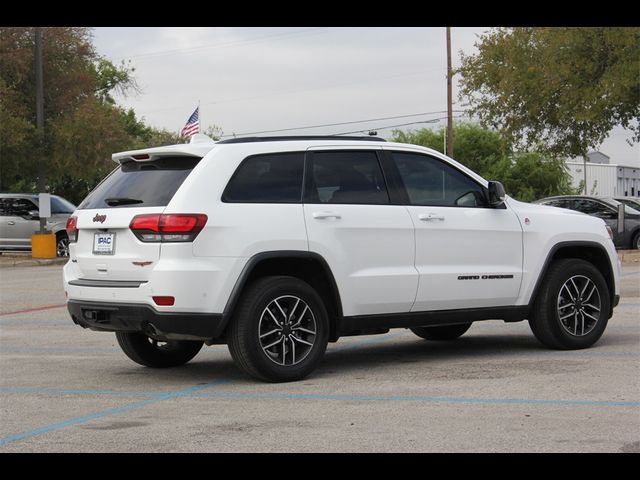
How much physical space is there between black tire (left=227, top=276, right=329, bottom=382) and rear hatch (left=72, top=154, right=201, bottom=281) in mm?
793

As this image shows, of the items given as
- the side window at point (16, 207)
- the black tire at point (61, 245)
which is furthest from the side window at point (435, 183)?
the side window at point (16, 207)

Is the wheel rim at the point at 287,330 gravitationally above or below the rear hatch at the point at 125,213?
below

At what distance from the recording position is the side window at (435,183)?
926 cm

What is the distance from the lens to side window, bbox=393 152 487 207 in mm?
9258

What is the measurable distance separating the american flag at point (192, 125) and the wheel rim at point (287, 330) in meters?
23.9

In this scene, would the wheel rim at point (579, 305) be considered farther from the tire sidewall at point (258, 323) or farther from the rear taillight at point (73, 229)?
the rear taillight at point (73, 229)

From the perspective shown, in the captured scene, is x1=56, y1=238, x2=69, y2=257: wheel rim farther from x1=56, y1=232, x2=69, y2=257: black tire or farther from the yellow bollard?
the yellow bollard

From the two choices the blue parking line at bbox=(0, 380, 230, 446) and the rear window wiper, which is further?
the rear window wiper

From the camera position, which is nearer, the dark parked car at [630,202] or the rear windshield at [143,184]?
the rear windshield at [143,184]

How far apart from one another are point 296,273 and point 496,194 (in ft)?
6.64

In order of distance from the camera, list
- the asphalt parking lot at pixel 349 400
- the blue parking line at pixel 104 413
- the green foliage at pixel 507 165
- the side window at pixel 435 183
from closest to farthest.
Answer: the asphalt parking lot at pixel 349 400 → the blue parking line at pixel 104 413 → the side window at pixel 435 183 → the green foliage at pixel 507 165

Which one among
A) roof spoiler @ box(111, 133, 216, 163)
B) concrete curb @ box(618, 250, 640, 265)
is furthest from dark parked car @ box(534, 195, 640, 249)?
roof spoiler @ box(111, 133, 216, 163)
